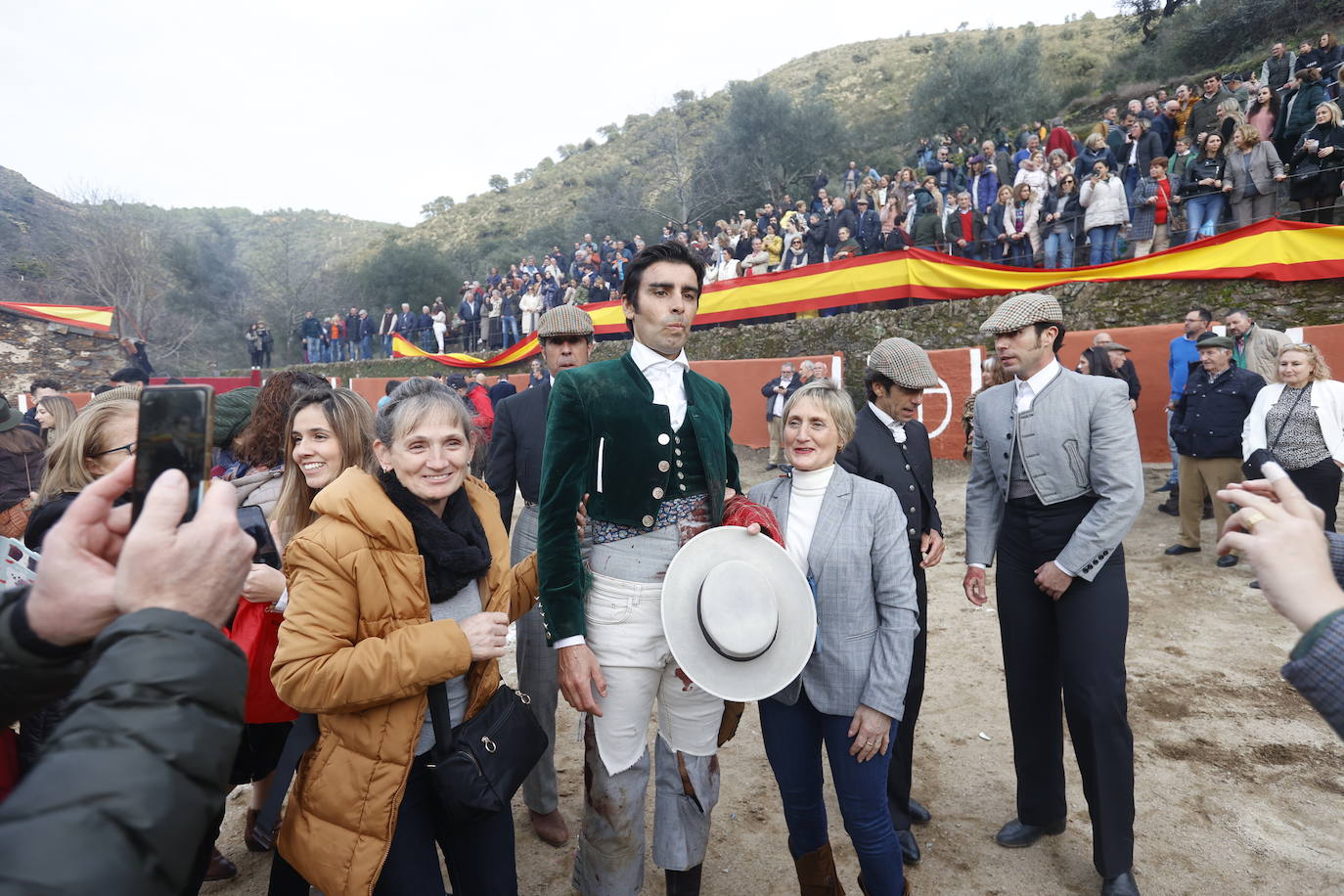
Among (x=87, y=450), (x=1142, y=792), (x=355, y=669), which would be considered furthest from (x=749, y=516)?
(x=1142, y=792)

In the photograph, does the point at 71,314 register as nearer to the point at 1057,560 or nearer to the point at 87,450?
the point at 87,450

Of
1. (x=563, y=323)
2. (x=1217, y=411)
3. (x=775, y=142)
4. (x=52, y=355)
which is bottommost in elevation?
(x=1217, y=411)

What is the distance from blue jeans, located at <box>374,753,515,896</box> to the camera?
1825 millimetres

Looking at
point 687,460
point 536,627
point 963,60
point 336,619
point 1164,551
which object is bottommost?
point 1164,551

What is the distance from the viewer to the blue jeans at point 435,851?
1825mm

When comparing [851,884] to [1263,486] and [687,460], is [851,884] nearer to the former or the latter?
[687,460]

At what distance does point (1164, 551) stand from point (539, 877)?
636cm

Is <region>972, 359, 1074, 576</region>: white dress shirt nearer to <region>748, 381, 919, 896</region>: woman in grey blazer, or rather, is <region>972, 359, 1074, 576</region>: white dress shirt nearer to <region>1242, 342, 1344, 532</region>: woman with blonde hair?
<region>748, 381, 919, 896</region>: woman in grey blazer

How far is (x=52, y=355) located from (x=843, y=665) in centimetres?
2928

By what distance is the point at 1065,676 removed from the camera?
267 cm

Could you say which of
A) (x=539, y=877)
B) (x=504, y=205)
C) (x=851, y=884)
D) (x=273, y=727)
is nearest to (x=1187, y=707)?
(x=851, y=884)

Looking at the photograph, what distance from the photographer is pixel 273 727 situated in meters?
2.46

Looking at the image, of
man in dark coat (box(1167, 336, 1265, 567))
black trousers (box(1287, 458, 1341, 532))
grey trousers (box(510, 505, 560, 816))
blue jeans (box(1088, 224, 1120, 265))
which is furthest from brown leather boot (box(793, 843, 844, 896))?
blue jeans (box(1088, 224, 1120, 265))

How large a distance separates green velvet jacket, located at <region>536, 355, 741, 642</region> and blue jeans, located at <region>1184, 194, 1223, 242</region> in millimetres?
10332
